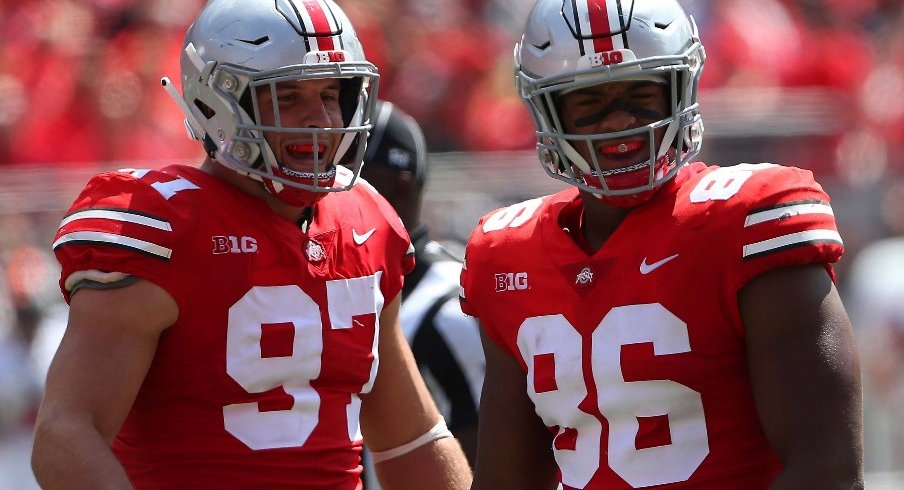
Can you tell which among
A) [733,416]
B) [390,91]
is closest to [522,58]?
[733,416]

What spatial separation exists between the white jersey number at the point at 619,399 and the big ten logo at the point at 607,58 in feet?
1.42

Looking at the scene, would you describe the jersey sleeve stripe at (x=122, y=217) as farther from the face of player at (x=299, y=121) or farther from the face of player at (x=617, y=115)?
the face of player at (x=617, y=115)

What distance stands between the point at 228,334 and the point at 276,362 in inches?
4.4

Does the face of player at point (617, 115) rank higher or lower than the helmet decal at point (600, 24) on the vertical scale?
lower

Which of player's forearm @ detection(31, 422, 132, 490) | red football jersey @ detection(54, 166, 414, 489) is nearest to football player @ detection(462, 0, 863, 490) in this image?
red football jersey @ detection(54, 166, 414, 489)

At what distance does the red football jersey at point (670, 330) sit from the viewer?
236 centimetres

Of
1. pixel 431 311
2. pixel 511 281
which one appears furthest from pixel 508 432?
pixel 431 311

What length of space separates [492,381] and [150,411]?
0.66 metres

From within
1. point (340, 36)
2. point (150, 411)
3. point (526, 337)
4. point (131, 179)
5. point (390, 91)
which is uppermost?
point (340, 36)

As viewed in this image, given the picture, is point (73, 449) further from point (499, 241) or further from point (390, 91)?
point (390, 91)

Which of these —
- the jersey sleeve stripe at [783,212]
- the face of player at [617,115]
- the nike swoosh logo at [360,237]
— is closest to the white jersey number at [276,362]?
the nike swoosh logo at [360,237]

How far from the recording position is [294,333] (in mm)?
2773

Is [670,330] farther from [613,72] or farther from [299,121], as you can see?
[299,121]

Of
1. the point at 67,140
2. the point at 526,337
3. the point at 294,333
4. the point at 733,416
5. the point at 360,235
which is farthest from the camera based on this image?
the point at 67,140
